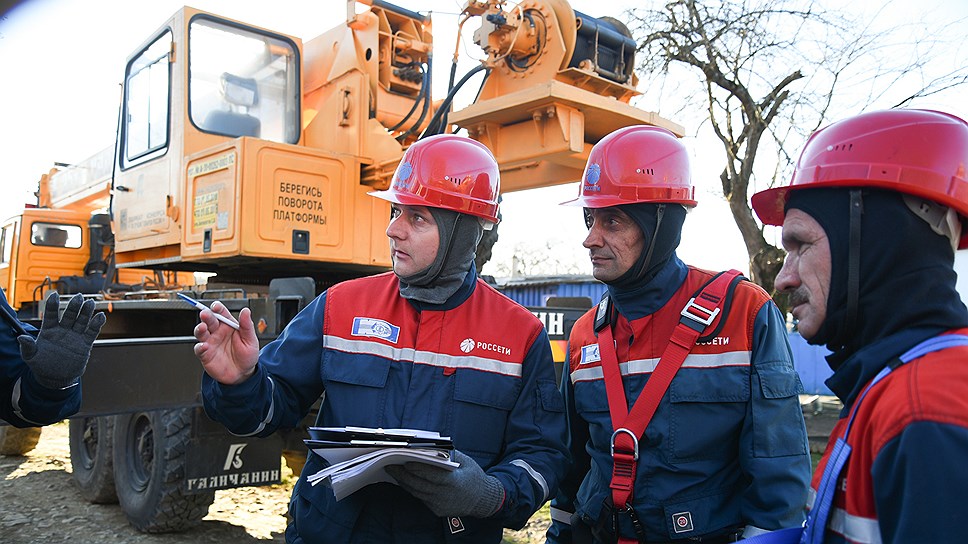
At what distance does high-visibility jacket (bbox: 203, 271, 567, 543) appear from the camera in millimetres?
2113

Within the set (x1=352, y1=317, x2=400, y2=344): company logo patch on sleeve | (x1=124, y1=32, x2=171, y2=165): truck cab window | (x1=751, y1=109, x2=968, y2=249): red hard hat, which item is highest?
(x1=124, y1=32, x2=171, y2=165): truck cab window

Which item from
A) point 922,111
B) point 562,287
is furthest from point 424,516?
point 562,287

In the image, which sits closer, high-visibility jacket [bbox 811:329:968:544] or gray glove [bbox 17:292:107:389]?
high-visibility jacket [bbox 811:329:968:544]

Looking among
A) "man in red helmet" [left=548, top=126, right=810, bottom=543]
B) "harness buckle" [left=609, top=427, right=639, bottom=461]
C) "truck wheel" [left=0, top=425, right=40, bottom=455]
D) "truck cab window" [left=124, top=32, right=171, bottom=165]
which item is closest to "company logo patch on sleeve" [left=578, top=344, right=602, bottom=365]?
"man in red helmet" [left=548, top=126, right=810, bottom=543]

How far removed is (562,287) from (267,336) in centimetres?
1392

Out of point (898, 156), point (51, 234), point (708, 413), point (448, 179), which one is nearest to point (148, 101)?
point (448, 179)

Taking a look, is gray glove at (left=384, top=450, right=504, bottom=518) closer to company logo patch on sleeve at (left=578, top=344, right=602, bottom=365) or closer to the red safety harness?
the red safety harness

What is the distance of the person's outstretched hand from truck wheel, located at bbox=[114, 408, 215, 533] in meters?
2.98

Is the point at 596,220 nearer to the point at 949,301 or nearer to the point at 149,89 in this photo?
the point at 949,301

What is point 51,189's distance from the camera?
12062 mm

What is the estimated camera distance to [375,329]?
7.54 ft

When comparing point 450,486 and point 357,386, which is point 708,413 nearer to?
point 450,486

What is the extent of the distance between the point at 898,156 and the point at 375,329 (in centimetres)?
148

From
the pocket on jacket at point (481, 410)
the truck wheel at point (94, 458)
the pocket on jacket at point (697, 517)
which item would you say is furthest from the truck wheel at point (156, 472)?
the pocket on jacket at point (697, 517)
